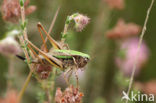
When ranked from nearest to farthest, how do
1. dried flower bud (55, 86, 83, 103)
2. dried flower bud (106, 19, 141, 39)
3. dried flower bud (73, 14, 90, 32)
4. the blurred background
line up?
dried flower bud (55, 86, 83, 103), dried flower bud (73, 14, 90, 32), dried flower bud (106, 19, 141, 39), the blurred background

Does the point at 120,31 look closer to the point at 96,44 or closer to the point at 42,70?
the point at 96,44

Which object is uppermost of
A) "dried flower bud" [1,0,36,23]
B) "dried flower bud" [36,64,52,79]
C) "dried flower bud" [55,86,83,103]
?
"dried flower bud" [1,0,36,23]

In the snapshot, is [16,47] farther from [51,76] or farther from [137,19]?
[137,19]

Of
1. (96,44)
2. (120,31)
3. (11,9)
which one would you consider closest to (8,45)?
(11,9)

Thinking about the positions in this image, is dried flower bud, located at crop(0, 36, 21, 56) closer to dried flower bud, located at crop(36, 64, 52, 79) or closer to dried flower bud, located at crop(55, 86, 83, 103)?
dried flower bud, located at crop(36, 64, 52, 79)

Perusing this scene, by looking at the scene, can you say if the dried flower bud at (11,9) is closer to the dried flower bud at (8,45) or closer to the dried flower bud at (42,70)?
the dried flower bud at (8,45)

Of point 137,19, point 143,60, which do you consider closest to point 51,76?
point 143,60

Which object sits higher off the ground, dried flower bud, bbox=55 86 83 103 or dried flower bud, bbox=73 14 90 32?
dried flower bud, bbox=73 14 90 32

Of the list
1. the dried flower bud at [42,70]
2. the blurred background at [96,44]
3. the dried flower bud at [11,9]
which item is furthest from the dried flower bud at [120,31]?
the dried flower bud at [42,70]

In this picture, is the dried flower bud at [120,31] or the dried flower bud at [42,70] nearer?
the dried flower bud at [42,70]

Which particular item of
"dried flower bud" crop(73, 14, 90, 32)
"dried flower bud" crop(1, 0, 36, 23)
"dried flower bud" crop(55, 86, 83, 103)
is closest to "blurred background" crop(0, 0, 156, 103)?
"dried flower bud" crop(1, 0, 36, 23)
